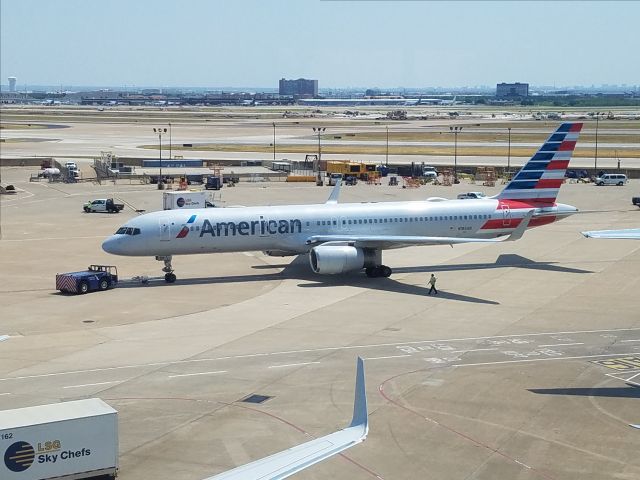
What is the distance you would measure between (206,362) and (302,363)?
3737mm

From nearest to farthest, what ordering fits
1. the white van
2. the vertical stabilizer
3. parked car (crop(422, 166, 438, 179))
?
1. the vertical stabilizer
2. the white van
3. parked car (crop(422, 166, 438, 179))

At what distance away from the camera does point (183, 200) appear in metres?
80.9

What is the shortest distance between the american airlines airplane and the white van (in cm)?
5058

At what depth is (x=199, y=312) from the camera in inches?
1833

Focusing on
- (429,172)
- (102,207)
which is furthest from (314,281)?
(429,172)

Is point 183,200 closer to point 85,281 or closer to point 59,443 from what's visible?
point 85,281

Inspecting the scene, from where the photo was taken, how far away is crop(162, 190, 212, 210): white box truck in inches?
3159

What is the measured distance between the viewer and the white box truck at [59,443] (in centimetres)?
2349

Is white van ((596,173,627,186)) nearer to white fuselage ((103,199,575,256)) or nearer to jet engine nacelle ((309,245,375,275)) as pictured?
white fuselage ((103,199,575,256))

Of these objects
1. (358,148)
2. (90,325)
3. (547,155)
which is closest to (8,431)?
(90,325)

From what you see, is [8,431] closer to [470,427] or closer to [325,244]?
[470,427]

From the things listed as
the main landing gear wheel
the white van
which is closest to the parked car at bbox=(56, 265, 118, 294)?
the main landing gear wheel

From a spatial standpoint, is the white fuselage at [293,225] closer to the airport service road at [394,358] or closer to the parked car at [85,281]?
the parked car at [85,281]

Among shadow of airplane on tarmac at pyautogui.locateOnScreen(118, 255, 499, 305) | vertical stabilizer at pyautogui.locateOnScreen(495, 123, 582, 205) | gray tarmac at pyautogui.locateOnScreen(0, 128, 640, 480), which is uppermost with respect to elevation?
vertical stabilizer at pyautogui.locateOnScreen(495, 123, 582, 205)
